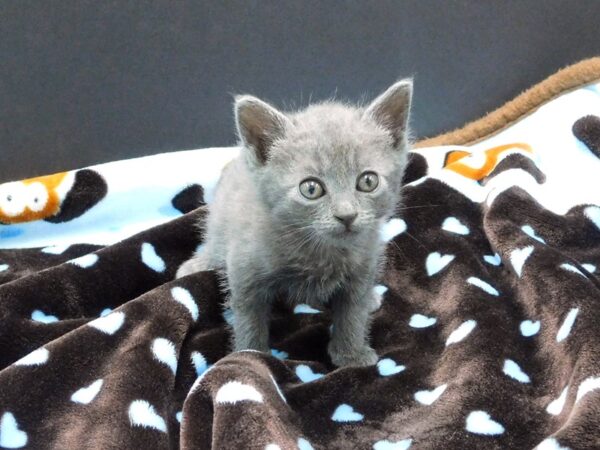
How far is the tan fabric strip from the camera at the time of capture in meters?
2.40

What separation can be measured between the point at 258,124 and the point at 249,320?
465 mm

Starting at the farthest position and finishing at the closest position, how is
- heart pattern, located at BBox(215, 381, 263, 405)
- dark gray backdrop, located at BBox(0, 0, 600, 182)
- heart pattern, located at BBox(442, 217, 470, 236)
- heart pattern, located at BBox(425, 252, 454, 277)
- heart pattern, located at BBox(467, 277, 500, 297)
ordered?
dark gray backdrop, located at BBox(0, 0, 600, 182), heart pattern, located at BBox(442, 217, 470, 236), heart pattern, located at BBox(425, 252, 454, 277), heart pattern, located at BBox(467, 277, 500, 297), heart pattern, located at BBox(215, 381, 263, 405)

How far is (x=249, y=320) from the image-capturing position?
1521 millimetres

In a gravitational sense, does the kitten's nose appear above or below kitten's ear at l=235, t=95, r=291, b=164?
below

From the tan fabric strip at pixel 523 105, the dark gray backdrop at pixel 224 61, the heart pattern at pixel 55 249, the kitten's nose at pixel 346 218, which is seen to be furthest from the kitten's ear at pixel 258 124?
the tan fabric strip at pixel 523 105

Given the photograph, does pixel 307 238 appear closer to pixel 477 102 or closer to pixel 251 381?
pixel 251 381

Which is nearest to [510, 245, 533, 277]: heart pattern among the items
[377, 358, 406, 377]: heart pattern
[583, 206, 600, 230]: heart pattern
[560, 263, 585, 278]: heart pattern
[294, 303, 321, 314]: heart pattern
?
[560, 263, 585, 278]: heart pattern

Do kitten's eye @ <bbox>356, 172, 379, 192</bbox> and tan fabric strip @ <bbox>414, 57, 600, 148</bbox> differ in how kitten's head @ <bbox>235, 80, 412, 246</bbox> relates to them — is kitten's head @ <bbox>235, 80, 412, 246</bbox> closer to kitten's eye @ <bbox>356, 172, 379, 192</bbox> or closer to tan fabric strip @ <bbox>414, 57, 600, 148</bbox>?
kitten's eye @ <bbox>356, 172, 379, 192</bbox>

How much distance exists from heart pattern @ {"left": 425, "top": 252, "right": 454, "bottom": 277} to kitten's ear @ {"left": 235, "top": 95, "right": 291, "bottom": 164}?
0.65 meters

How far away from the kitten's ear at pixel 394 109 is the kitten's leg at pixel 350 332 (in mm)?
397

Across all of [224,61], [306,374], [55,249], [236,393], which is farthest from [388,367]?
[224,61]

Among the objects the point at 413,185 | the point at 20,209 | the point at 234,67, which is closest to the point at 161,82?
the point at 234,67

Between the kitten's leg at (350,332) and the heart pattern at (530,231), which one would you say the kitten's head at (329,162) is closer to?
the kitten's leg at (350,332)

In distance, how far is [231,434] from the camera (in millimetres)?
1114
